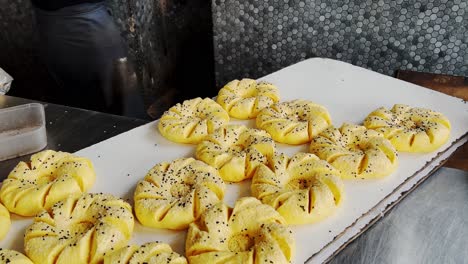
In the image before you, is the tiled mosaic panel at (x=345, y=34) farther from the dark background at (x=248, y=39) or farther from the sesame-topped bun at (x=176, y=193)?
the sesame-topped bun at (x=176, y=193)

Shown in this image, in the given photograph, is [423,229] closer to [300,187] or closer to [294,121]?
[300,187]

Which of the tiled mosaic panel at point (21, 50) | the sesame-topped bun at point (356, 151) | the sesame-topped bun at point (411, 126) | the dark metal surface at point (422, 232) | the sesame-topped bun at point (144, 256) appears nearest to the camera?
the sesame-topped bun at point (144, 256)

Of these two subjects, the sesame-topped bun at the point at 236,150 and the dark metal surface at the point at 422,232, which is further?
the sesame-topped bun at the point at 236,150

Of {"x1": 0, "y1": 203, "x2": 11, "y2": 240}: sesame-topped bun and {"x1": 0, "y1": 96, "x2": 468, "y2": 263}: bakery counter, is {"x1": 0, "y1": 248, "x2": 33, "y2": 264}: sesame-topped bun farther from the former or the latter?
{"x1": 0, "y1": 96, "x2": 468, "y2": 263}: bakery counter

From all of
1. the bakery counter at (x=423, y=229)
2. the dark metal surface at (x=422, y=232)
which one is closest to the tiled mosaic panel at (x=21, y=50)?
the bakery counter at (x=423, y=229)

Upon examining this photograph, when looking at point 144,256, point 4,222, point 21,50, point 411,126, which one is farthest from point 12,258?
point 21,50

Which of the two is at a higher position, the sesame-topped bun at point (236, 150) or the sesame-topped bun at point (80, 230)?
the sesame-topped bun at point (236, 150)

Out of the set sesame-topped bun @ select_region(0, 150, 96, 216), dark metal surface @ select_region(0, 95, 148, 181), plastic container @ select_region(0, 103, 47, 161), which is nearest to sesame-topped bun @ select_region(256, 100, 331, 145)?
dark metal surface @ select_region(0, 95, 148, 181)
